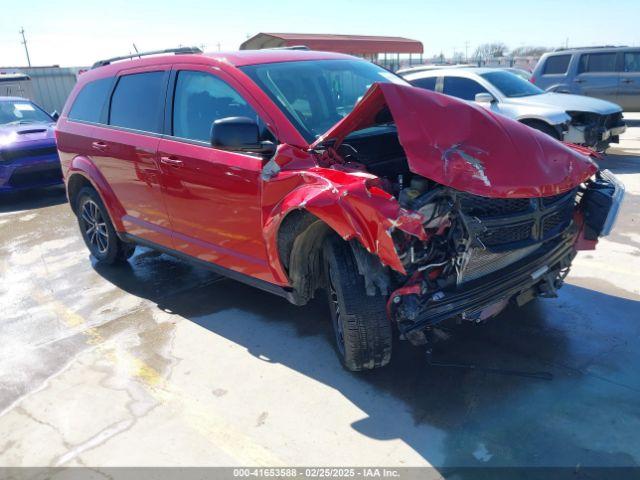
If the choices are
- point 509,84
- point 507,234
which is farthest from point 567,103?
Answer: point 507,234

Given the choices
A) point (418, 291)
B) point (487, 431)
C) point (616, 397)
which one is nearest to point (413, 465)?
point (487, 431)

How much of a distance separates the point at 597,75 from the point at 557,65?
0.99m

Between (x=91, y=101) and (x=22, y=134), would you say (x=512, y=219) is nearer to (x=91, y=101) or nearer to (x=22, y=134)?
(x=91, y=101)

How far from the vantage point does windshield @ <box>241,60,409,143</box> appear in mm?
3551

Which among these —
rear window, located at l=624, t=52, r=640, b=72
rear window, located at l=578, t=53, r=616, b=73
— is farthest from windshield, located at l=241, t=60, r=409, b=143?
rear window, located at l=624, t=52, r=640, b=72

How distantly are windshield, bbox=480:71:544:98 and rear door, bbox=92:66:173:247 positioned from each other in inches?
261

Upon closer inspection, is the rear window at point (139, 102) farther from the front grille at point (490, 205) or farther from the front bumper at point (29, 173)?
the front bumper at point (29, 173)

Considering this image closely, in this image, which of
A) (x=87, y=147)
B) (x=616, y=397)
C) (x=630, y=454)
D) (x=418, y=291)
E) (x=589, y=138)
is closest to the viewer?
(x=630, y=454)

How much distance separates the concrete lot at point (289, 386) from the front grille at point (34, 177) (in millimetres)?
4419

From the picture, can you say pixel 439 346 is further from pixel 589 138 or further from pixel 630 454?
pixel 589 138

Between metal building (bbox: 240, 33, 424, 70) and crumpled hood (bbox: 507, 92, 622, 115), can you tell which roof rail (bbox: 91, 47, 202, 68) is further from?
metal building (bbox: 240, 33, 424, 70)

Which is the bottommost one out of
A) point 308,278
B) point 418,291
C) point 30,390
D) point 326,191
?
point 30,390

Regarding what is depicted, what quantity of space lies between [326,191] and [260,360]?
1412mm

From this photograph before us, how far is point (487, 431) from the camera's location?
9.21ft
